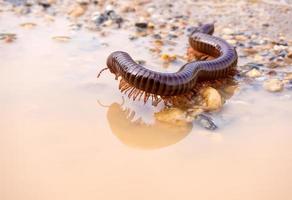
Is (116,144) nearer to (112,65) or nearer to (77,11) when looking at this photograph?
(112,65)

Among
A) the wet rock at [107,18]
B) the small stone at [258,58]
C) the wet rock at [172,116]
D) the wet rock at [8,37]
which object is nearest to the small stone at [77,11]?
the wet rock at [107,18]

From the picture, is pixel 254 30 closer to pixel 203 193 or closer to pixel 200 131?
pixel 200 131

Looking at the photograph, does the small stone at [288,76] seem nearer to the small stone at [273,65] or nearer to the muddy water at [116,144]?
the small stone at [273,65]

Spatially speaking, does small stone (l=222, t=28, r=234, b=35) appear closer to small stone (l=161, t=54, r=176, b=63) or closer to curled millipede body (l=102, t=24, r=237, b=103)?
curled millipede body (l=102, t=24, r=237, b=103)

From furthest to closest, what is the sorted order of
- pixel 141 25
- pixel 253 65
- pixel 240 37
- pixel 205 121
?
pixel 141 25
pixel 240 37
pixel 253 65
pixel 205 121

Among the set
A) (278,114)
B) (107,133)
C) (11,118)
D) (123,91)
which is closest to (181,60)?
(123,91)

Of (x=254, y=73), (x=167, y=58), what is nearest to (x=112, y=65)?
(x=167, y=58)
